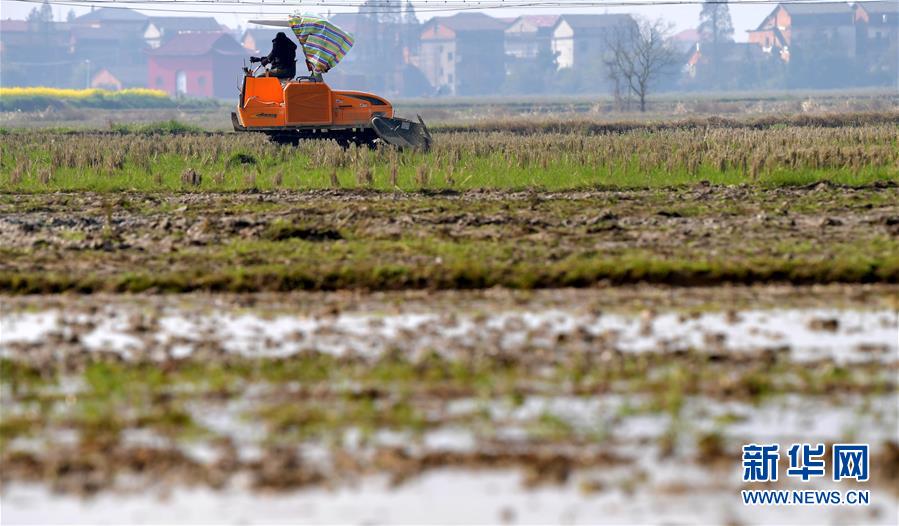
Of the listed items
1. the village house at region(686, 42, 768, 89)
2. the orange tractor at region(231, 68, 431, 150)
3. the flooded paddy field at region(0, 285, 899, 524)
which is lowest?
the flooded paddy field at region(0, 285, 899, 524)

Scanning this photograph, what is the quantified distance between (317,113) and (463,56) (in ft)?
407

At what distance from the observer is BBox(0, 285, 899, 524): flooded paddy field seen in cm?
666

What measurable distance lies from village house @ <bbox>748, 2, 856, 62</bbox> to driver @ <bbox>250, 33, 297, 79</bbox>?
382 ft

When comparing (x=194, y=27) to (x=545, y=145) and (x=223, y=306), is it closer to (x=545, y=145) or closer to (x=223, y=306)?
(x=545, y=145)

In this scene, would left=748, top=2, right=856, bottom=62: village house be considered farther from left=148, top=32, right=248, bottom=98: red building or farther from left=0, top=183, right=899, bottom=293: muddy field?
left=0, top=183, right=899, bottom=293: muddy field

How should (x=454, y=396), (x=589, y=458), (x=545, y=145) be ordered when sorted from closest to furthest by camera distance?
(x=589, y=458) < (x=454, y=396) < (x=545, y=145)

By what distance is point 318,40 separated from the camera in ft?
100

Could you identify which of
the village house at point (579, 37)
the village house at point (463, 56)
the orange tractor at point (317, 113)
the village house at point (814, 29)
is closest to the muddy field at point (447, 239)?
the orange tractor at point (317, 113)

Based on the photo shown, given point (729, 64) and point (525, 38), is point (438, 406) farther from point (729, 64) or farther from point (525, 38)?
point (525, 38)

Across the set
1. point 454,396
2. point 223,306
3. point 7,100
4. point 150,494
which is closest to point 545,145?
point 223,306

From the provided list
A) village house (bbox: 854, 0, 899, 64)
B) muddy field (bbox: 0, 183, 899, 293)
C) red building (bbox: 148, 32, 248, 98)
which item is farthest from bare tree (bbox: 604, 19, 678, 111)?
muddy field (bbox: 0, 183, 899, 293)

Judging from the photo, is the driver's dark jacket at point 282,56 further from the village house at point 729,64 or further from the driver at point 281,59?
the village house at point 729,64

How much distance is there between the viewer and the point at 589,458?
279 inches

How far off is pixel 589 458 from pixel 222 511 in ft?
6.05
